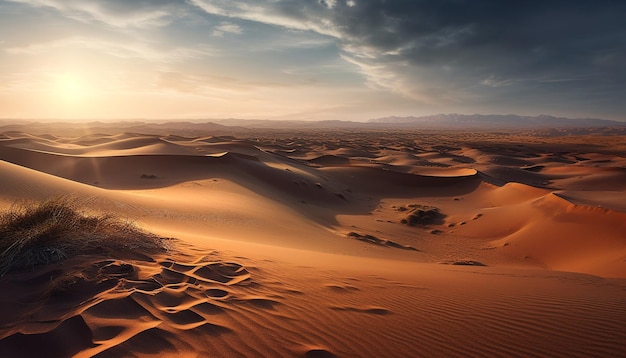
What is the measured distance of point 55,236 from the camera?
4.37m

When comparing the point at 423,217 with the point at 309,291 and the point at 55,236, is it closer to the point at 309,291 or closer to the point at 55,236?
the point at 309,291

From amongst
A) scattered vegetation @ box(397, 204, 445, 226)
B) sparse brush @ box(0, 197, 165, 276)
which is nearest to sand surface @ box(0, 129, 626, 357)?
sparse brush @ box(0, 197, 165, 276)

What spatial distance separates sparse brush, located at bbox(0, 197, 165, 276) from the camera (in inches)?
158

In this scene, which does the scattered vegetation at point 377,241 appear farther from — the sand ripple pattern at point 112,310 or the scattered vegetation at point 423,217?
the sand ripple pattern at point 112,310

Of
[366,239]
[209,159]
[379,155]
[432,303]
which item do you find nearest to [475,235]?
[366,239]

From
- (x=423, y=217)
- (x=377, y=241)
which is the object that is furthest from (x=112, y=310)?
(x=423, y=217)

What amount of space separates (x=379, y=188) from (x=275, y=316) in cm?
2166

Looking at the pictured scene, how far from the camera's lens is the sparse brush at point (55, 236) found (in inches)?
158

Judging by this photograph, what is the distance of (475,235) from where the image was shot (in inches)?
539

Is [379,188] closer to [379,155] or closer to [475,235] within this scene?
[475,235]

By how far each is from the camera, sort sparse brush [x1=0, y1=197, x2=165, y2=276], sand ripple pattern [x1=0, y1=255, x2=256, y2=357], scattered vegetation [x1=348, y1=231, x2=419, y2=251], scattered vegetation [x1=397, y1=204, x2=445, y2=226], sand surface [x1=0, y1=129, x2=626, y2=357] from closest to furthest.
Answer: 1. sand ripple pattern [x1=0, y1=255, x2=256, y2=357]
2. sand surface [x1=0, y1=129, x2=626, y2=357]
3. sparse brush [x1=0, y1=197, x2=165, y2=276]
4. scattered vegetation [x1=348, y1=231, x2=419, y2=251]
5. scattered vegetation [x1=397, y1=204, x2=445, y2=226]

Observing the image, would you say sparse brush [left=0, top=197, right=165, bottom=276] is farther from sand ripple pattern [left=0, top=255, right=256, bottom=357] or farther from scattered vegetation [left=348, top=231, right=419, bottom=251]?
scattered vegetation [left=348, top=231, right=419, bottom=251]

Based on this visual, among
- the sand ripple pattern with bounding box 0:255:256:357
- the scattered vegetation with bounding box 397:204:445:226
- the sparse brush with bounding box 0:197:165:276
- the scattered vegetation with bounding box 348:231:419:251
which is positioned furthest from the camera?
the scattered vegetation with bounding box 397:204:445:226

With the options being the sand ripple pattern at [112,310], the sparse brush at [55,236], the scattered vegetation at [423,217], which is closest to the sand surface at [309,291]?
the sand ripple pattern at [112,310]
